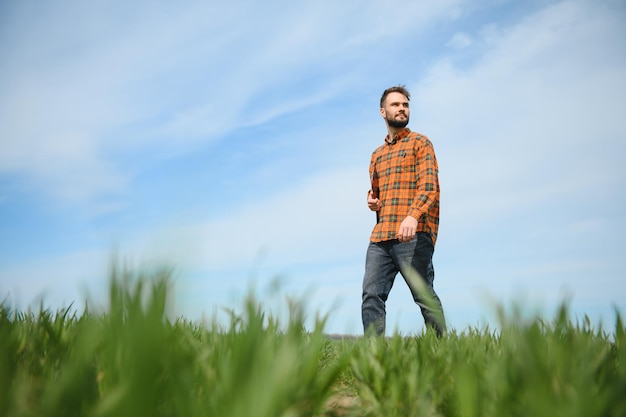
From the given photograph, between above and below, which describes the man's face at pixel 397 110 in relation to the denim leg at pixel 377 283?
above

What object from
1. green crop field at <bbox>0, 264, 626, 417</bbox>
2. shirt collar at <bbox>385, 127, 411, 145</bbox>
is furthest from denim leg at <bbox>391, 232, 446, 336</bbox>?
green crop field at <bbox>0, 264, 626, 417</bbox>

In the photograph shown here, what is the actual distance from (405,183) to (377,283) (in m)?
0.95

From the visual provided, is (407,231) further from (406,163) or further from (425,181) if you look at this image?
(406,163)

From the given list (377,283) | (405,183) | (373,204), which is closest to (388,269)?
(377,283)

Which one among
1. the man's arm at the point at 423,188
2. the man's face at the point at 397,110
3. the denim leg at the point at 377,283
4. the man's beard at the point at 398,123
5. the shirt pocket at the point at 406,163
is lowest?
the denim leg at the point at 377,283

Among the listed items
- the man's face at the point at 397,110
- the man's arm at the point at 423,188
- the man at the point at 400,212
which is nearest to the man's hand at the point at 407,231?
the man's arm at the point at 423,188

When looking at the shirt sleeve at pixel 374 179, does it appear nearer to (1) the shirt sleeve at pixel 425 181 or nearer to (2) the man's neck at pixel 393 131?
(2) the man's neck at pixel 393 131

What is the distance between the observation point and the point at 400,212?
186 inches

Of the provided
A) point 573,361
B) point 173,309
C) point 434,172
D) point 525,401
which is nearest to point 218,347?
point 173,309

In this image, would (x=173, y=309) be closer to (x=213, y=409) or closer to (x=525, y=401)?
(x=213, y=409)

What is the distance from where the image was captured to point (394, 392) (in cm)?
179

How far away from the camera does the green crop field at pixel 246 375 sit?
1010mm

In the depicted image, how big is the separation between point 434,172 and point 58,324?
331 cm

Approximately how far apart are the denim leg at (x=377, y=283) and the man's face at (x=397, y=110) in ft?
3.92
